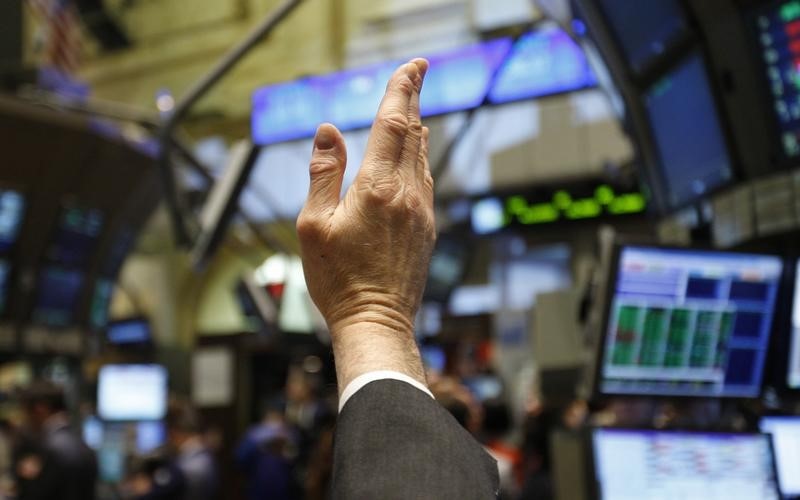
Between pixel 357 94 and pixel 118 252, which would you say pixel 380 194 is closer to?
pixel 357 94

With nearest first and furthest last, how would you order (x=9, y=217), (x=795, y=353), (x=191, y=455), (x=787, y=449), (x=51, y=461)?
(x=787, y=449), (x=795, y=353), (x=51, y=461), (x=191, y=455), (x=9, y=217)

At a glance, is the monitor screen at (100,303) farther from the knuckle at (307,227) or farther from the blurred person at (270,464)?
the knuckle at (307,227)

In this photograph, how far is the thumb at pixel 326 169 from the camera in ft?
3.38


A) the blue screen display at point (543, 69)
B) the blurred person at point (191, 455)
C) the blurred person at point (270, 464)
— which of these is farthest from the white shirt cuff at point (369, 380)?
the blurred person at point (270, 464)

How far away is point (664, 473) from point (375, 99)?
236cm

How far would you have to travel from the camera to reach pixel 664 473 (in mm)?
2426

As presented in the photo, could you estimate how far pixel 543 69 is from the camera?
14.1 feet

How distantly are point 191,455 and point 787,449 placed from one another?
5115 millimetres

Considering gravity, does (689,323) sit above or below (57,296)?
below

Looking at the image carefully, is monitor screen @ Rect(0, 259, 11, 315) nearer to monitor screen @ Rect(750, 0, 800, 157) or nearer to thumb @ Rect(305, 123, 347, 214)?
monitor screen @ Rect(750, 0, 800, 157)

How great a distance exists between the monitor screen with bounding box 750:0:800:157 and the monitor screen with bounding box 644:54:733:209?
19 centimetres

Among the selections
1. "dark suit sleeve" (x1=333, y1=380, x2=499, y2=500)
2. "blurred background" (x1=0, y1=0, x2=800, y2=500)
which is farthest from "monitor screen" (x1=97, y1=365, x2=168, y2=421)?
"dark suit sleeve" (x1=333, y1=380, x2=499, y2=500)

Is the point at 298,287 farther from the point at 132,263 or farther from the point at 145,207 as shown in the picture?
the point at 132,263

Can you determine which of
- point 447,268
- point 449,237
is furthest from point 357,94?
point 449,237
